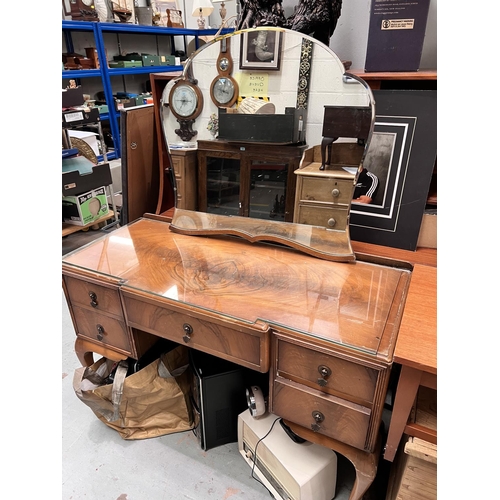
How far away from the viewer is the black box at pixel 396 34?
90 cm

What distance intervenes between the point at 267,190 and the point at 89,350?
857 mm

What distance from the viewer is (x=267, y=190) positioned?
3.55 feet

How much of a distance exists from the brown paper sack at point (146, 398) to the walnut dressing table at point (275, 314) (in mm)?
136

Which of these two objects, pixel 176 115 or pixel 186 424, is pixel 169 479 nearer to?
pixel 186 424

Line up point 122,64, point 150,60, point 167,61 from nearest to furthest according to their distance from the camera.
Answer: point 122,64, point 150,60, point 167,61

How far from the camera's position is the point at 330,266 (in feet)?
3.38

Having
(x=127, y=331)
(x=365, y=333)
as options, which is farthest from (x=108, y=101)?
(x=365, y=333)

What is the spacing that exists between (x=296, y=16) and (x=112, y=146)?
3.35 metres

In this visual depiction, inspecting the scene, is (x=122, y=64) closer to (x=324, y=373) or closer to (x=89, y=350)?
(x=89, y=350)

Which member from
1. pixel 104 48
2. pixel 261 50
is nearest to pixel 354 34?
pixel 261 50

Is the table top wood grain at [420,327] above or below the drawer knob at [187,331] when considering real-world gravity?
above

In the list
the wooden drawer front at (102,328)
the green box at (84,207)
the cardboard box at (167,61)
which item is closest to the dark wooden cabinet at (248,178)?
the wooden drawer front at (102,328)

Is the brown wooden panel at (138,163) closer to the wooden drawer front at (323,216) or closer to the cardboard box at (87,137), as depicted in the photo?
the wooden drawer front at (323,216)

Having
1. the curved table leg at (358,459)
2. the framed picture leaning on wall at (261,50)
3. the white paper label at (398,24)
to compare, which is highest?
the white paper label at (398,24)
